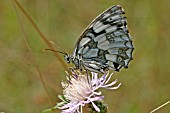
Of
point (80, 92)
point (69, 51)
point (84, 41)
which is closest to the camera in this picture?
point (80, 92)

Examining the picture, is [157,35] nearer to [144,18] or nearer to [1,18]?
[144,18]

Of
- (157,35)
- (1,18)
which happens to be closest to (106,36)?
(157,35)

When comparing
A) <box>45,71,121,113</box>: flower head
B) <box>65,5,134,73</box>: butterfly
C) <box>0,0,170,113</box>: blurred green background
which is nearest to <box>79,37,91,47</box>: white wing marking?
<box>65,5,134,73</box>: butterfly

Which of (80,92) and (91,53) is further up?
(91,53)

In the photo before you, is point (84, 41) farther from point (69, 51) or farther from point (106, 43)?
point (69, 51)

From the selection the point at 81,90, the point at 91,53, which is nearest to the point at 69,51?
the point at 91,53

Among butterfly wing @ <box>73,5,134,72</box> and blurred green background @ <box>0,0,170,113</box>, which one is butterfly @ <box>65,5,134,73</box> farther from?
blurred green background @ <box>0,0,170,113</box>
